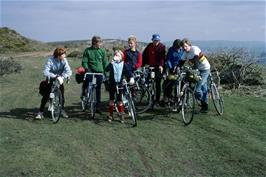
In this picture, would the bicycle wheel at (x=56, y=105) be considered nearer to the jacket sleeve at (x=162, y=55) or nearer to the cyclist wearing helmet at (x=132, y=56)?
the cyclist wearing helmet at (x=132, y=56)

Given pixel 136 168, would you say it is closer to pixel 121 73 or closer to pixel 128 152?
pixel 128 152

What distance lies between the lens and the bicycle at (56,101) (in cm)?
1005

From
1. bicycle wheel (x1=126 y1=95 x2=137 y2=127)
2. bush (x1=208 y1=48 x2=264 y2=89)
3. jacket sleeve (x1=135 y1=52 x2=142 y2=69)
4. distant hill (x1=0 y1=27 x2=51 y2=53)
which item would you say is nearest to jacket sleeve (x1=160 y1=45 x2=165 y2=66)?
jacket sleeve (x1=135 y1=52 x2=142 y2=69)

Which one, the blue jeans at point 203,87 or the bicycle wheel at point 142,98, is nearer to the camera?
the blue jeans at point 203,87

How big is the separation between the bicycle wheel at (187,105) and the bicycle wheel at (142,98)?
1465 mm

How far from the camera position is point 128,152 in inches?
306

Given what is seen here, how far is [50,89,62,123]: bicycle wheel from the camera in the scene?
10047 millimetres

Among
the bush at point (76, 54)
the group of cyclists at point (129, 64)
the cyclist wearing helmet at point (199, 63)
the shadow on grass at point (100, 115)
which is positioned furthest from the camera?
the bush at point (76, 54)

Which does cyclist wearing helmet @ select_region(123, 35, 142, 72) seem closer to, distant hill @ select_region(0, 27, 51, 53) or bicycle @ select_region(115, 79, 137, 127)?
bicycle @ select_region(115, 79, 137, 127)

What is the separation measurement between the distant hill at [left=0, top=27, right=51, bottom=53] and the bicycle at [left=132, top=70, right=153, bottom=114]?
25.3 metres

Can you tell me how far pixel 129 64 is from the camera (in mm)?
10359

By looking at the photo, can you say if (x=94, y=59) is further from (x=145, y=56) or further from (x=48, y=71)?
(x=145, y=56)

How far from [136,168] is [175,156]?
0.91 m

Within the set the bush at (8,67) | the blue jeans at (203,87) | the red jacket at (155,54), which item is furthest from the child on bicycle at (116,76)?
the bush at (8,67)
